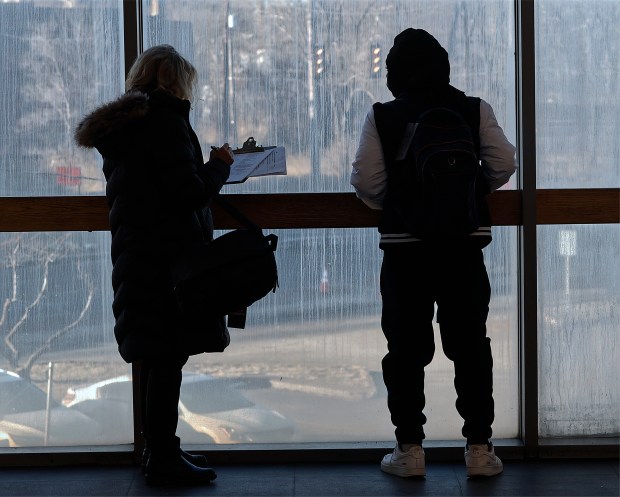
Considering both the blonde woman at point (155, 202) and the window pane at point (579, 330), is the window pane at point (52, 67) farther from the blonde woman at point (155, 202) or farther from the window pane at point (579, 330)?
the window pane at point (579, 330)

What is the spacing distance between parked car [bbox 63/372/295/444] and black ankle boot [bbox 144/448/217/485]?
0.34 m

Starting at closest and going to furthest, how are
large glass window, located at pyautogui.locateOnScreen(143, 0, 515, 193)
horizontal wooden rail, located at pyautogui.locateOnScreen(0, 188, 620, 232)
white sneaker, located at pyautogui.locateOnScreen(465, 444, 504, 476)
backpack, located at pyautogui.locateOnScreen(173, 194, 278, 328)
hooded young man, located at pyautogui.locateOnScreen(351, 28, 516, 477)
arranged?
backpack, located at pyautogui.locateOnScreen(173, 194, 278, 328) → hooded young man, located at pyautogui.locateOnScreen(351, 28, 516, 477) → white sneaker, located at pyautogui.locateOnScreen(465, 444, 504, 476) → horizontal wooden rail, located at pyautogui.locateOnScreen(0, 188, 620, 232) → large glass window, located at pyautogui.locateOnScreen(143, 0, 515, 193)

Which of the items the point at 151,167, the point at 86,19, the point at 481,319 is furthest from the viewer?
the point at 86,19

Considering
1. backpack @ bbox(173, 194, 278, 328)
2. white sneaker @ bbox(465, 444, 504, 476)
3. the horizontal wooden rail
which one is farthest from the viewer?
the horizontal wooden rail

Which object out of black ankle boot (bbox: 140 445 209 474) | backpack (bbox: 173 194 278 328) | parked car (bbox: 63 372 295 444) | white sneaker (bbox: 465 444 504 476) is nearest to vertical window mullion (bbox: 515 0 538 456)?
white sneaker (bbox: 465 444 504 476)

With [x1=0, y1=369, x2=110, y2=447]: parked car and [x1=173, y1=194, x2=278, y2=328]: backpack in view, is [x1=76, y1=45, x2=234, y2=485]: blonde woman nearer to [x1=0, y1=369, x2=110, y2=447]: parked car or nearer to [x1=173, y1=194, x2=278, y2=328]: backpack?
[x1=173, y1=194, x2=278, y2=328]: backpack

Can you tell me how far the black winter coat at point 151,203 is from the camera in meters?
2.80

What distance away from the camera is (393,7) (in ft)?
11.1

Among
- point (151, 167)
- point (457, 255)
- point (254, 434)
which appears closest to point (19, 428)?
point (254, 434)

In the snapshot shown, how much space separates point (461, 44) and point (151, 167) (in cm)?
129

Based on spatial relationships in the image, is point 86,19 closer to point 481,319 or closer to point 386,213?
point 386,213

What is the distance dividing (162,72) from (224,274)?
677mm

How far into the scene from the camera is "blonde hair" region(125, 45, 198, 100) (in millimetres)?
2910

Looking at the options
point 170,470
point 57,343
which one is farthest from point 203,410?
point 57,343
